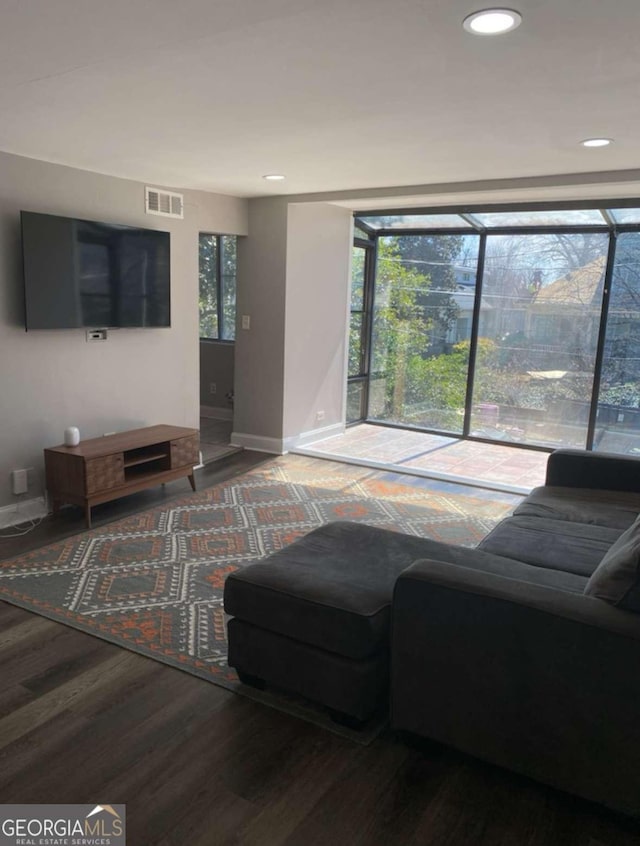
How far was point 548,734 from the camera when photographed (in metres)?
1.82

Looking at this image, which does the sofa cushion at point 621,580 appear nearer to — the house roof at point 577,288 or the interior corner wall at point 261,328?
the interior corner wall at point 261,328

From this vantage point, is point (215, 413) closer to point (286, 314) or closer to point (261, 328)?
point (261, 328)

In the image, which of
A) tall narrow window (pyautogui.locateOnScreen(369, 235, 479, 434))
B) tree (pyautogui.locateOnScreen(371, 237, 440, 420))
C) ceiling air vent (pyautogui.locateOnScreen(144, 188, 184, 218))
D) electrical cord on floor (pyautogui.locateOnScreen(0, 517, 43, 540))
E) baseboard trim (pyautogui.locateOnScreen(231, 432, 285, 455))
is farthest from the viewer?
tree (pyautogui.locateOnScreen(371, 237, 440, 420))

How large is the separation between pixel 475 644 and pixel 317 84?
210cm

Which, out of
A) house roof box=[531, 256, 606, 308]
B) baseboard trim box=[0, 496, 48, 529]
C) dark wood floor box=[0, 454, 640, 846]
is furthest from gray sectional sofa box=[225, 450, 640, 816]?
house roof box=[531, 256, 606, 308]

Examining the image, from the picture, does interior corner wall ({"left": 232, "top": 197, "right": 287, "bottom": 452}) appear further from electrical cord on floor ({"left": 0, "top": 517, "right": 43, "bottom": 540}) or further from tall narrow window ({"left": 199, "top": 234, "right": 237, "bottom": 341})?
electrical cord on floor ({"left": 0, "top": 517, "right": 43, "bottom": 540})

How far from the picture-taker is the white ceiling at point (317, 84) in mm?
1887

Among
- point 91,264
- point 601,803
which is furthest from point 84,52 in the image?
point 601,803

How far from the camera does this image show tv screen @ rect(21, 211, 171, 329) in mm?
3951

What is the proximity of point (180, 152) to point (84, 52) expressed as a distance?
1611 millimetres

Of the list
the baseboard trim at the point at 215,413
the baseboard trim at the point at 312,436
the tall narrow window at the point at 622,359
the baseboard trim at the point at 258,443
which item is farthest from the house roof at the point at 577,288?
the baseboard trim at the point at 215,413

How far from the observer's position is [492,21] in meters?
1.90

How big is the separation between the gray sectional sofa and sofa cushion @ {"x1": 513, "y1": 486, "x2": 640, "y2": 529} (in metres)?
0.40

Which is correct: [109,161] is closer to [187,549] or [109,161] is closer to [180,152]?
[180,152]
